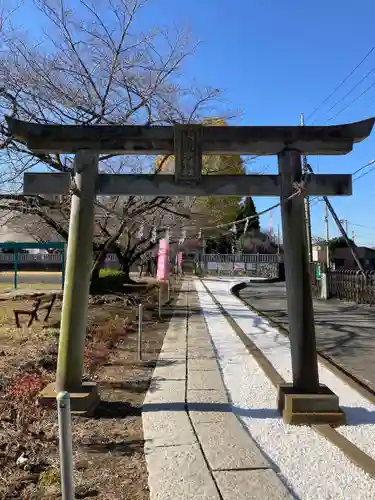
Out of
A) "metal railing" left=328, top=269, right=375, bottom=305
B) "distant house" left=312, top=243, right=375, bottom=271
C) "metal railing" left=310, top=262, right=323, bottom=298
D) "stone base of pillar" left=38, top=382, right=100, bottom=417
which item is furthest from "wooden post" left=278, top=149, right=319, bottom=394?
"distant house" left=312, top=243, right=375, bottom=271

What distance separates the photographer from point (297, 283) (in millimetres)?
5512

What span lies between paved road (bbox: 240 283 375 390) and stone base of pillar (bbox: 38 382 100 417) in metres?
4.04

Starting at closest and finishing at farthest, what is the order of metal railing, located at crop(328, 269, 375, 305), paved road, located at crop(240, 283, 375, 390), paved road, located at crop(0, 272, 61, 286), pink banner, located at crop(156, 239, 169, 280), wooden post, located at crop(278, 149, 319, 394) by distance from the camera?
wooden post, located at crop(278, 149, 319, 394) < paved road, located at crop(240, 283, 375, 390) < metal railing, located at crop(328, 269, 375, 305) < pink banner, located at crop(156, 239, 169, 280) < paved road, located at crop(0, 272, 61, 286)

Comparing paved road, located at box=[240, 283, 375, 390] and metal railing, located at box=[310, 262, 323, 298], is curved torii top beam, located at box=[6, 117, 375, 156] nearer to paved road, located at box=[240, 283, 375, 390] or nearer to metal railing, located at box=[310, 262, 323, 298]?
paved road, located at box=[240, 283, 375, 390]

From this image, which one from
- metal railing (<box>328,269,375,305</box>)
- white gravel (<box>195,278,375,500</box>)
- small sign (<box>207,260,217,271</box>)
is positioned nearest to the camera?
white gravel (<box>195,278,375,500</box>)

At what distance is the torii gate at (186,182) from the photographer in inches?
215

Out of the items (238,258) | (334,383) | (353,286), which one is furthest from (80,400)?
(238,258)

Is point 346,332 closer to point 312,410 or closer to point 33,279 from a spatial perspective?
point 312,410

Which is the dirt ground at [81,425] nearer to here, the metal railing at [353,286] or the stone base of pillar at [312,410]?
the stone base of pillar at [312,410]

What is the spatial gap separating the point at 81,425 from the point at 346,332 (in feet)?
29.9

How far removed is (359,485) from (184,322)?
32.9 feet

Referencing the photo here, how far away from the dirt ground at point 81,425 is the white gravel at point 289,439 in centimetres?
119

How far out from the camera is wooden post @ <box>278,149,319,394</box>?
5371mm

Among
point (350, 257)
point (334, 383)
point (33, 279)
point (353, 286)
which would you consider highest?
point (350, 257)
